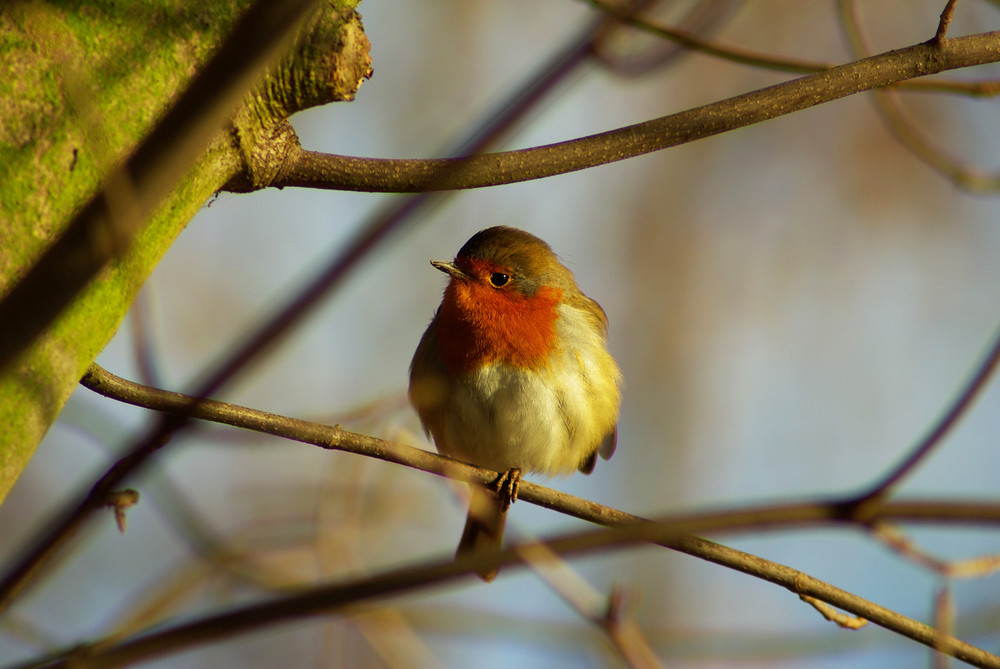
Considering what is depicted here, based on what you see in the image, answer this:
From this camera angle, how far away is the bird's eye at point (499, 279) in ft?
14.4

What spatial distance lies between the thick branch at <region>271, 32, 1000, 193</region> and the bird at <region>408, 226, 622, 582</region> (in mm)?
2065

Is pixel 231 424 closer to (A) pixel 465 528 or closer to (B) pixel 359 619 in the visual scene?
(B) pixel 359 619

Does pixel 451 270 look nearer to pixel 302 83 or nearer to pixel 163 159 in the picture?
pixel 302 83

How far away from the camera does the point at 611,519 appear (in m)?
2.24

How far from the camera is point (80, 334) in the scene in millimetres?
1455

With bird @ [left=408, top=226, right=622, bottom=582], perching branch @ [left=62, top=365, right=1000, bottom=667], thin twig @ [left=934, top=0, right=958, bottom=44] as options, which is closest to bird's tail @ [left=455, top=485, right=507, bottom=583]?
bird @ [left=408, top=226, right=622, bottom=582]

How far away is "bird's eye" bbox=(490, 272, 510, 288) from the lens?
172 inches

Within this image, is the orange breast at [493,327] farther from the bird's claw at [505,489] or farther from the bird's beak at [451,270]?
the bird's claw at [505,489]

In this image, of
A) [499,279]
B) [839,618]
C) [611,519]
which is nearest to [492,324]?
[499,279]

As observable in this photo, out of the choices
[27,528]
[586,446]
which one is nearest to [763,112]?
[586,446]

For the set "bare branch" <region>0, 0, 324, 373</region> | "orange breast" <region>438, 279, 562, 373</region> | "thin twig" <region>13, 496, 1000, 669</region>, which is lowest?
"thin twig" <region>13, 496, 1000, 669</region>

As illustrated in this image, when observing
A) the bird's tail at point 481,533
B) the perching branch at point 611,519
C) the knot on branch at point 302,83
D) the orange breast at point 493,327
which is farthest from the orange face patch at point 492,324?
the knot on branch at point 302,83

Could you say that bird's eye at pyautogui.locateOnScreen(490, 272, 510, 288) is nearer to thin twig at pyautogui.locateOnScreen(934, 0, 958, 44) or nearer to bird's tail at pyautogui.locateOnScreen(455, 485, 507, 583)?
bird's tail at pyautogui.locateOnScreen(455, 485, 507, 583)

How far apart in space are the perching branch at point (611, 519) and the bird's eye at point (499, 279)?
1564 mm
